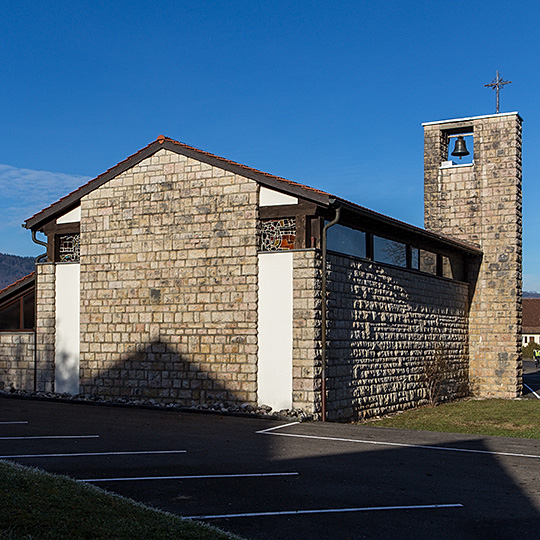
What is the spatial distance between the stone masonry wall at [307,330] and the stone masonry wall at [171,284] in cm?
105

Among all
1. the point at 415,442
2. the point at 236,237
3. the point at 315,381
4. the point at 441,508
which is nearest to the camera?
the point at 441,508

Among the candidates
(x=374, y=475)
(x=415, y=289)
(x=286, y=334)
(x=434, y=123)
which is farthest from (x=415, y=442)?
(x=434, y=123)

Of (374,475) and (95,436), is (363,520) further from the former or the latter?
(95,436)

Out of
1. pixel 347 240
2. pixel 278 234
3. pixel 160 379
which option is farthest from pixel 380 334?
pixel 160 379

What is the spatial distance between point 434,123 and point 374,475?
19.4m

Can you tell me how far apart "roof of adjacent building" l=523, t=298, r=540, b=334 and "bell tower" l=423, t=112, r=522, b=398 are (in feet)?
176

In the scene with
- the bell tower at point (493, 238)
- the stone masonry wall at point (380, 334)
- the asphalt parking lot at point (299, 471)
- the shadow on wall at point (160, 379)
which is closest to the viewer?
the asphalt parking lot at point (299, 471)

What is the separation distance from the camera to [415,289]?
811 inches

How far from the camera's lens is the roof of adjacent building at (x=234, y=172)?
51.6 feet

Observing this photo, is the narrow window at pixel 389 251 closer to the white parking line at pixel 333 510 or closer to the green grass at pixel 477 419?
the green grass at pixel 477 419

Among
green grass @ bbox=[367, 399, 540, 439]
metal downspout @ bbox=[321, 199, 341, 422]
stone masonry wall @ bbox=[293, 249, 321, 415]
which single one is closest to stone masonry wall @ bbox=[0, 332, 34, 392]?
stone masonry wall @ bbox=[293, 249, 321, 415]

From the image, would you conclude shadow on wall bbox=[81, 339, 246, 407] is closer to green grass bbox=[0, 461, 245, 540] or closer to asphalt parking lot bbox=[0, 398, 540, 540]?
asphalt parking lot bbox=[0, 398, 540, 540]

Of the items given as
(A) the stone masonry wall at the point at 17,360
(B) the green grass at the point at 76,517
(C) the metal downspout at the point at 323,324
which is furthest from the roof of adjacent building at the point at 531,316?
A: (B) the green grass at the point at 76,517

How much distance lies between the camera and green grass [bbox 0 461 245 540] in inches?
227
